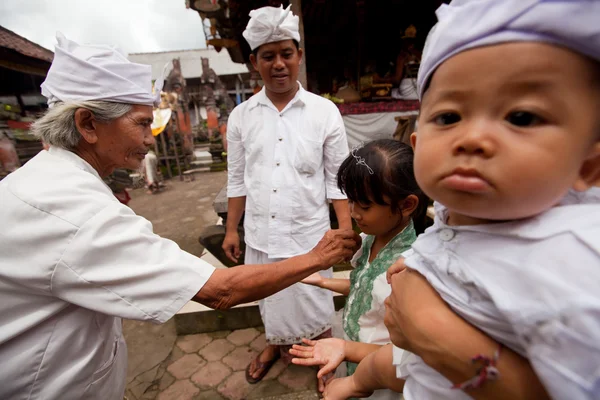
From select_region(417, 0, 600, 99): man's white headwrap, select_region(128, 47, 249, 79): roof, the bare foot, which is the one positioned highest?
select_region(128, 47, 249, 79): roof

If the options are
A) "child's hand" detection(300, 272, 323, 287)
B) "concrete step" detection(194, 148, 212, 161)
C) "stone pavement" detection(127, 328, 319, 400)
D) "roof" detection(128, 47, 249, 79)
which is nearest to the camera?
"child's hand" detection(300, 272, 323, 287)

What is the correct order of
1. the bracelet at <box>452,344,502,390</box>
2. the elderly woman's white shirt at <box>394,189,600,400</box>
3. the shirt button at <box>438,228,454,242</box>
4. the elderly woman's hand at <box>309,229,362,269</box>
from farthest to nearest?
the elderly woman's hand at <box>309,229,362,269</box> → the shirt button at <box>438,228,454,242</box> → the bracelet at <box>452,344,502,390</box> → the elderly woman's white shirt at <box>394,189,600,400</box>

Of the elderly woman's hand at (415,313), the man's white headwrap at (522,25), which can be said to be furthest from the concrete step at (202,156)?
the man's white headwrap at (522,25)

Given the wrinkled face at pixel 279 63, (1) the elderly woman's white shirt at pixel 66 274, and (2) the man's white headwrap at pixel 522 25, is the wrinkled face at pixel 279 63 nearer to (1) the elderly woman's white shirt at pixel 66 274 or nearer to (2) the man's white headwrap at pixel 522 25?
(1) the elderly woman's white shirt at pixel 66 274

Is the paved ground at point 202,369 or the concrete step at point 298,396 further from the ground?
the concrete step at point 298,396

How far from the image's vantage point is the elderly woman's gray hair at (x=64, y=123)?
53.1 inches

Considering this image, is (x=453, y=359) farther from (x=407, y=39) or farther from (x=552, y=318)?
(x=407, y=39)

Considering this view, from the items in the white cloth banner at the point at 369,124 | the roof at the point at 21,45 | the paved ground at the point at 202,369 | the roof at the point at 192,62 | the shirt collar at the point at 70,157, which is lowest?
the paved ground at the point at 202,369

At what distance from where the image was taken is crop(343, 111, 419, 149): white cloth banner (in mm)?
6262

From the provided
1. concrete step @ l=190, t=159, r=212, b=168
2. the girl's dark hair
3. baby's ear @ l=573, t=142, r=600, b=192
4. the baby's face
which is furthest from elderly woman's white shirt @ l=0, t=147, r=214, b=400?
concrete step @ l=190, t=159, r=212, b=168

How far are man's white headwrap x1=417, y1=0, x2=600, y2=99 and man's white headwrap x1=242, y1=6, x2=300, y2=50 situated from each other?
167cm

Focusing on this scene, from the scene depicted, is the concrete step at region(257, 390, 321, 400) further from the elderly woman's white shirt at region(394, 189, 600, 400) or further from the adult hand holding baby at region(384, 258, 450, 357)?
the elderly woman's white shirt at region(394, 189, 600, 400)

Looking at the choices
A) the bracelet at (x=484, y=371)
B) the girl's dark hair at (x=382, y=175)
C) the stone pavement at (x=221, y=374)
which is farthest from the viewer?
the stone pavement at (x=221, y=374)

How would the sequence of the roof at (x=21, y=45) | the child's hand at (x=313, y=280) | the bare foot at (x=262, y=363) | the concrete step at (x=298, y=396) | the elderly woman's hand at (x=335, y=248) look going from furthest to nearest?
1. the roof at (x=21, y=45)
2. the bare foot at (x=262, y=363)
3. the concrete step at (x=298, y=396)
4. the child's hand at (x=313, y=280)
5. the elderly woman's hand at (x=335, y=248)
